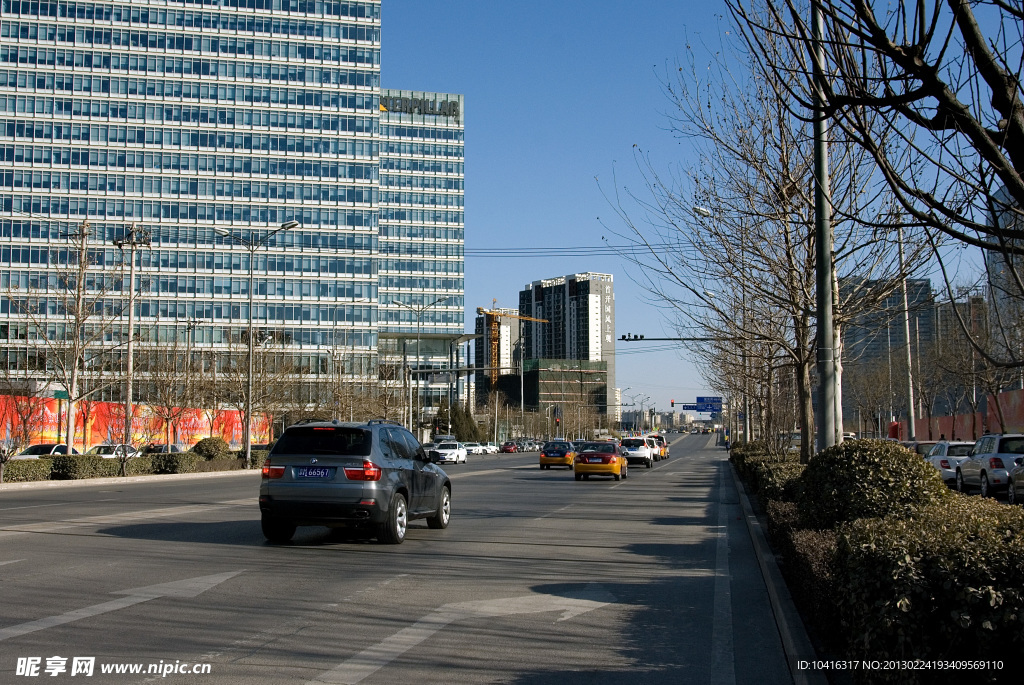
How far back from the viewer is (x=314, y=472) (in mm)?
13672

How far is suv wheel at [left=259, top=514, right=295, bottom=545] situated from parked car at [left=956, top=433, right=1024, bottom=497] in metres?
18.5

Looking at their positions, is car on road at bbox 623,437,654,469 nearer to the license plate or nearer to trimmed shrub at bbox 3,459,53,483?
trimmed shrub at bbox 3,459,53,483

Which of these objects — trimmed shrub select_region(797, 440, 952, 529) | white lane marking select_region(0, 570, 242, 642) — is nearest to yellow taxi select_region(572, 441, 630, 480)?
trimmed shrub select_region(797, 440, 952, 529)

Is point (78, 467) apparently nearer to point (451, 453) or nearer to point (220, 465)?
point (220, 465)

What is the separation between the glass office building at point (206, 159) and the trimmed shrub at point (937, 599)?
8834cm

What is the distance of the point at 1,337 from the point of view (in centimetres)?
9325

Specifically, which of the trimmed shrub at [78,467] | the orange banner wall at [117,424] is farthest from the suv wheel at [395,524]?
the orange banner wall at [117,424]

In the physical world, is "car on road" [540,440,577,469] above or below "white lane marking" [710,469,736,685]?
below

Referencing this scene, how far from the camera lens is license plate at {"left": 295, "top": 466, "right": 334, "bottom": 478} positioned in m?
13.6

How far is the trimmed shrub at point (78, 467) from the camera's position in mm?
33781

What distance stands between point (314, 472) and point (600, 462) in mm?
25319

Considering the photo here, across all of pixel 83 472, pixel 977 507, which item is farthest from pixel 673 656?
pixel 83 472

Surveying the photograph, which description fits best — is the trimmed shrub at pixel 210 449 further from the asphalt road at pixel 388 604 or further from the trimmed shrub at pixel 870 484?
the trimmed shrub at pixel 870 484

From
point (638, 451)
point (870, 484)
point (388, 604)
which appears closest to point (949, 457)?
point (870, 484)
